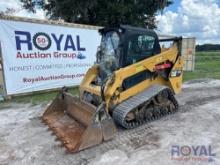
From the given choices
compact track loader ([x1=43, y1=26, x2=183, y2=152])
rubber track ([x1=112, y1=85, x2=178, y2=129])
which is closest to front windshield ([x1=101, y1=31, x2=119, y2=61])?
compact track loader ([x1=43, y1=26, x2=183, y2=152])

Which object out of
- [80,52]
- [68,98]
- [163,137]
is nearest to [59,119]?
[68,98]

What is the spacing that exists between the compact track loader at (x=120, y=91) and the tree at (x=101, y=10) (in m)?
9.29

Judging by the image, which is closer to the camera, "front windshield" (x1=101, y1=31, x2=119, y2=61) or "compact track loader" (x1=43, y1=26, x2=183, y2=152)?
"compact track loader" (x1=43, y1=26, x2=183, y2=152)

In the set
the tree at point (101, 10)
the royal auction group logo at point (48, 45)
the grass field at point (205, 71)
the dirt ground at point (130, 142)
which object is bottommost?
the grass field at point (205, 71)

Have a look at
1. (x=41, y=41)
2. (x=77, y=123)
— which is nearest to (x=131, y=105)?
(x=77, y=123)

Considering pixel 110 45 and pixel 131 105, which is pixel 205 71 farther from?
pixel 131 105

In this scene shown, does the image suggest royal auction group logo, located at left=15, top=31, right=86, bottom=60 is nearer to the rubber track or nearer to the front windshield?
the front windshield

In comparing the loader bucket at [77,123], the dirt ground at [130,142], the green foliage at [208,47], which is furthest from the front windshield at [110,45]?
the green foliage at [208,47]

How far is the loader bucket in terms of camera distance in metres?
4.08

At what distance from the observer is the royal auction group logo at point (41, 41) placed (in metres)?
9.35

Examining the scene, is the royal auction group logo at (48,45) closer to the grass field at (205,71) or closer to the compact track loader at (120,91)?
the compact track loader at (120,91)

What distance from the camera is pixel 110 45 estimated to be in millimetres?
5793

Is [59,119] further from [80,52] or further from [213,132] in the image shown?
[80,52]

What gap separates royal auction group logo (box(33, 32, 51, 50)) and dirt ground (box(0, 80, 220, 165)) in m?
3.76
